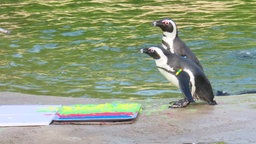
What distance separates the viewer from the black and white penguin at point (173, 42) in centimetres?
734

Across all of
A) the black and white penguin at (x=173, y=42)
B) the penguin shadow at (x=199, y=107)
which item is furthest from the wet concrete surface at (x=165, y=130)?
the black and white penguin at (x=173, y=42)

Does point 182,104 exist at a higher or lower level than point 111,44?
higher

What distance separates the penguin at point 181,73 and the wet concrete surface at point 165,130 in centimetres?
15

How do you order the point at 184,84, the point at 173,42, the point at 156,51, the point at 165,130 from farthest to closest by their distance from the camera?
1. the point at 173,42
2. the point at 156,51
3. the point at 184,84
4. the point at 165,130

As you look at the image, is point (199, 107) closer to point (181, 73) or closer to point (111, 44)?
point (181, 73)

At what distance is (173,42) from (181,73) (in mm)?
1002

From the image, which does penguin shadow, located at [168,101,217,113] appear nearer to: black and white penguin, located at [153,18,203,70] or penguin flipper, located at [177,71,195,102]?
penguin flipper, located at [177,71,195,102]

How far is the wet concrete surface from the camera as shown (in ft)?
18.0

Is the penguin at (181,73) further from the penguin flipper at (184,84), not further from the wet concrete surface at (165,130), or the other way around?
the wet concrete surface at (165,130)

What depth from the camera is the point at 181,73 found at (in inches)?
255

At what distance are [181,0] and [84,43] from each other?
5475 millimetres

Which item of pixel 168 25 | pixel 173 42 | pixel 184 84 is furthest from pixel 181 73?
pixel 168 25

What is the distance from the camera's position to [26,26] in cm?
1514

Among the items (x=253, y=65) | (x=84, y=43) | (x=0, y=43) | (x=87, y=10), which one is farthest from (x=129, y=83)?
(x=87, y=10)
